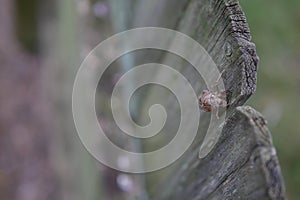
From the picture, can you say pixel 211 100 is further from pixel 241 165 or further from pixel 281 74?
pixel 281 74

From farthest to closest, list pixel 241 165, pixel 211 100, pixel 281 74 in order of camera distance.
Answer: pixel 281 74, pixel 211 100, pixel 241 165

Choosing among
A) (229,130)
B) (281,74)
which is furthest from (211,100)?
(281,74)

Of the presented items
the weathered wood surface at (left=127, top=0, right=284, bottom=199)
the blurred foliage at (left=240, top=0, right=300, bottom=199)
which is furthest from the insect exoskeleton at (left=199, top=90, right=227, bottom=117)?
the blurred foliage at (left=240, top=0, right=300, bottom=199)

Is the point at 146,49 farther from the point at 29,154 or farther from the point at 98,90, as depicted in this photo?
the point at 29,154

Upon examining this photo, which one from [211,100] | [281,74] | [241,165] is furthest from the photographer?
[281,74]

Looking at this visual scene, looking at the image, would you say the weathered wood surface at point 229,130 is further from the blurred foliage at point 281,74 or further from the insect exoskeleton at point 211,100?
the blurred foliage at point 281,74

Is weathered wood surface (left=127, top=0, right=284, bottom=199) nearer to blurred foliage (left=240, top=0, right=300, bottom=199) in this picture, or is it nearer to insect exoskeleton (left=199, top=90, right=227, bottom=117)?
insect exoskeleton (left=199, top=90, right=227, bottom=117)

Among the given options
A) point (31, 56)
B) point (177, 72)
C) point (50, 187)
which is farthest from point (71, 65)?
point (31, 56)
